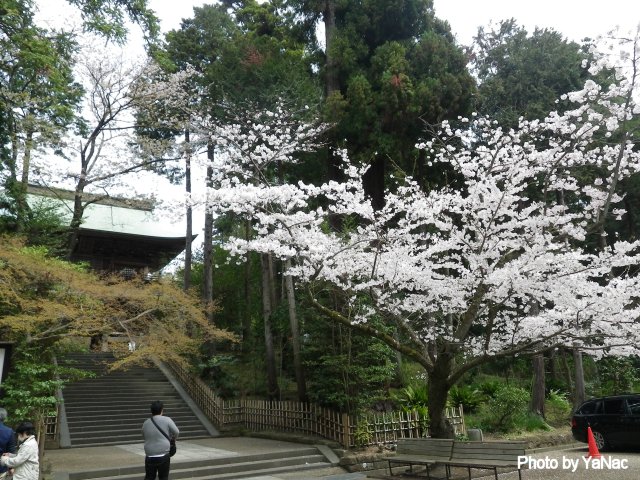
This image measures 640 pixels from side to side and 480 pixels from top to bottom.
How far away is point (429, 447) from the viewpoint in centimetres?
837

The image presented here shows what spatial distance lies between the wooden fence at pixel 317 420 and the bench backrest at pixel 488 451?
2840mm

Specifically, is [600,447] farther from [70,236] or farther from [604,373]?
[70,236]

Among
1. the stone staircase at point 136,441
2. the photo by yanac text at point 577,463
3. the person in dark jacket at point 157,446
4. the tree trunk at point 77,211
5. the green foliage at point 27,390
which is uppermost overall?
the tree trunk at point 77,211

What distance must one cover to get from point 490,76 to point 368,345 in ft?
41.0

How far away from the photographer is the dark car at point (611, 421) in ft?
34.3

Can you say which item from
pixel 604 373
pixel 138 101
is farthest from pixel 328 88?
pixel 604 373

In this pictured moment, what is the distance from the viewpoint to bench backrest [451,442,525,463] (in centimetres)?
720

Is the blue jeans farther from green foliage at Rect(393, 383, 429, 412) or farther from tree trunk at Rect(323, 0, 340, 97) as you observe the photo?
tree trunk at Rect(323, 0, 340, 97)

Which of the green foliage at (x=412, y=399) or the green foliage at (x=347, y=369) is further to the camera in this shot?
the green foliage at (x=412, y=399)

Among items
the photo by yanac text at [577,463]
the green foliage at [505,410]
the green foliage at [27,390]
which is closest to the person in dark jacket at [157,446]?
the green foliage at [27,390]

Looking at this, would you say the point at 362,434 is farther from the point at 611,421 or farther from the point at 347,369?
the point at 611,421

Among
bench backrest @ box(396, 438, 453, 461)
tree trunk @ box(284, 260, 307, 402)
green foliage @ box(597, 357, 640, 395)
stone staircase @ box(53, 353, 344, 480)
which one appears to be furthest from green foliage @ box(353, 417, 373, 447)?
green foliage @ box(597, 357, 640, 395)

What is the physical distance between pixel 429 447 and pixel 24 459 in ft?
19.9

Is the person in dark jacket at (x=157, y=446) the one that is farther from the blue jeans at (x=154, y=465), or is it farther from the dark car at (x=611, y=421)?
the dark car at (x=611, y=421)
